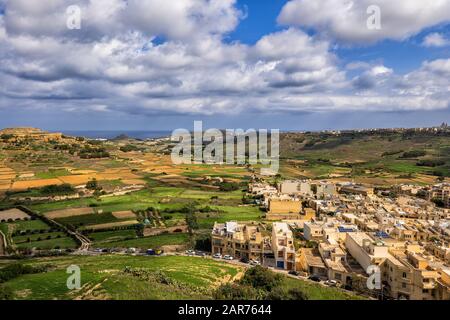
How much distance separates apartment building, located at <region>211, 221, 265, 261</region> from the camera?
40031mm

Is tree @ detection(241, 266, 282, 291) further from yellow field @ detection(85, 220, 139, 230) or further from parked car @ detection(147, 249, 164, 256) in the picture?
yellow field @ detection(85, 220, 139, 230)

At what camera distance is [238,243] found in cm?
4081

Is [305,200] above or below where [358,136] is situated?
below

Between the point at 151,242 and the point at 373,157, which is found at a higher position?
the point at 373,157

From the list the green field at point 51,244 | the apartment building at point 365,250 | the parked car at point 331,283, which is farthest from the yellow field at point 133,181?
the parked car at point 331,283

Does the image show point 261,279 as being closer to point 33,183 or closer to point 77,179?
point 33,183

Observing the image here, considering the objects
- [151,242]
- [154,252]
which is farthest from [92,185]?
[154,252]

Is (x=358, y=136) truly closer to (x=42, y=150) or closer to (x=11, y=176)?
(x=42, y=150)

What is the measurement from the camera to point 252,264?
3766 centimetres

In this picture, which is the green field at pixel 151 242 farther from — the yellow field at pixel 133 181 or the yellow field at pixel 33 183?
the yellow field at pixel 133 181

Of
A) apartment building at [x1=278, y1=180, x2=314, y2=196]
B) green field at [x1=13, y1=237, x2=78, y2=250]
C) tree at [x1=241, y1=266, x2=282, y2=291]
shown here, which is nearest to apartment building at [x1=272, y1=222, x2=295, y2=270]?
tree at [x1=241, y1=266, x2=282, y2=291]

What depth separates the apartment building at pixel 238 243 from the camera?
4003cm
